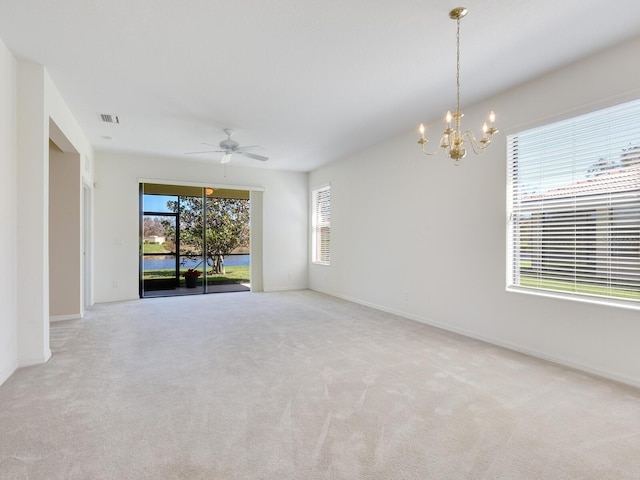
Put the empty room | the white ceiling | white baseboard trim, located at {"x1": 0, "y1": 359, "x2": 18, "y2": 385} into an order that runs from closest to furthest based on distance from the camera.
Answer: the empty room
the white ceiling
white baseboard trim, located at {"x1": 0, "y1": 359, "x2": 18, "y2": 385}

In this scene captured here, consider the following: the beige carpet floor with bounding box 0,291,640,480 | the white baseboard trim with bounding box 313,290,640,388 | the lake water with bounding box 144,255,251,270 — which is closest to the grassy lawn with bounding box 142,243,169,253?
the lake water with bounding box 144,255,251,270

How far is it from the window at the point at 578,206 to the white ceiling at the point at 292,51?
66 cm

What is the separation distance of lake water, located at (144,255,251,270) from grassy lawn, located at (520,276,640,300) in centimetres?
589

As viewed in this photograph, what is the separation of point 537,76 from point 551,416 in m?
3.02

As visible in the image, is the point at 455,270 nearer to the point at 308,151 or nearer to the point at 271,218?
the point at 308,151

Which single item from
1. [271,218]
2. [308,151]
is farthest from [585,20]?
[271,218]

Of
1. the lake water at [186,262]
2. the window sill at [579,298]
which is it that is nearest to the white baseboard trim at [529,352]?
the window sill at [579,298]

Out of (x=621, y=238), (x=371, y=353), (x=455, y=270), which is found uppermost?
(x=621, y=238)

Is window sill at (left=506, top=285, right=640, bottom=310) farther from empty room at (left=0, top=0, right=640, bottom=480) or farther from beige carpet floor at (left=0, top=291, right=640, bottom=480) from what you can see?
beige carpet floor at (left=0, top=291, right=640, bottom=480)

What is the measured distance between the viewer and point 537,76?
131 inches

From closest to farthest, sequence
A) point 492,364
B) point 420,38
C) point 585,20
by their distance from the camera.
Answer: point 585,20, point 420,38, point 492,364

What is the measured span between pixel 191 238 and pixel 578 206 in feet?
22.7

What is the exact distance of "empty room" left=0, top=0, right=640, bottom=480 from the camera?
6.55 feet

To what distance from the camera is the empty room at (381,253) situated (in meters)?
2.00
